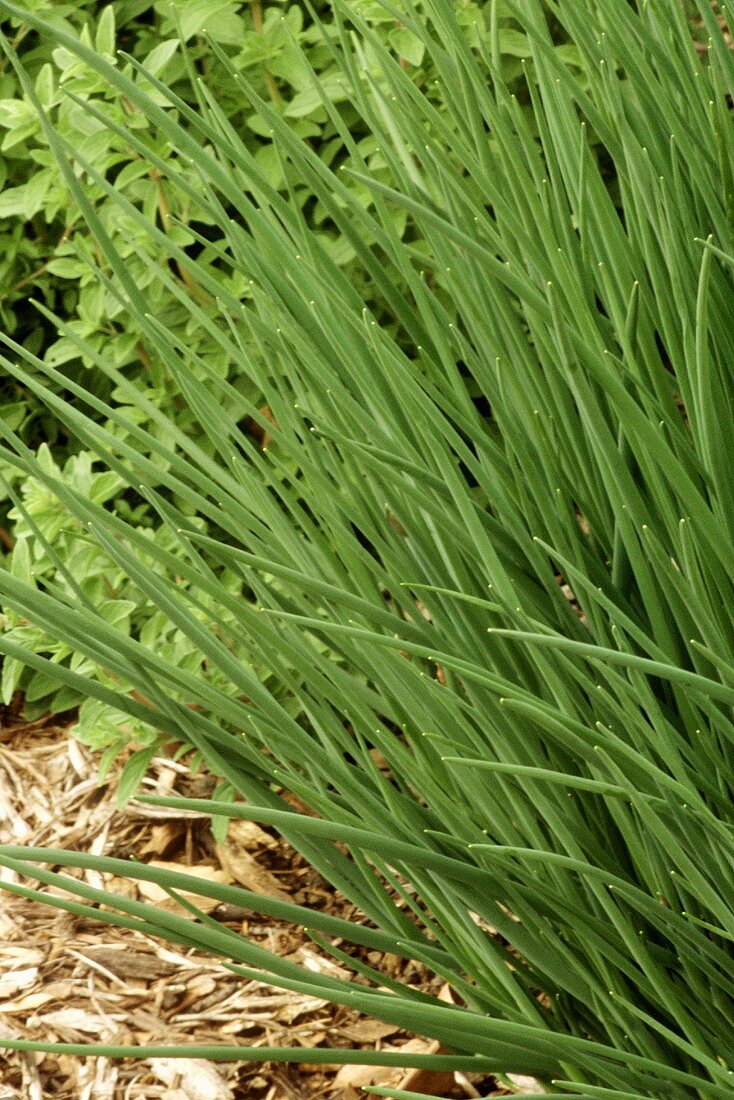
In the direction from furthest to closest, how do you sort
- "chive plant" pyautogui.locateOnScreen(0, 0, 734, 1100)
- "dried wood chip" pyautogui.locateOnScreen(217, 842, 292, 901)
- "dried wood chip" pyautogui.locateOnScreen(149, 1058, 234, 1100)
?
"dried wood chip" pyautogui.locateOnScreen(217, 842, 292, 901)
"dried wood chip" pyautogui.locateOnScreen(149, 1058, 234, 1100)
"chive plant" pyautogui.locateOnScreen(0, 0, 734, 1100)

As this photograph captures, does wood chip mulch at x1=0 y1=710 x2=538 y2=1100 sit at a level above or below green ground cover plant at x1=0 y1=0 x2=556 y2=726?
below

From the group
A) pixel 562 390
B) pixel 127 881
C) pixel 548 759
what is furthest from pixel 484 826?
pixel 127 881

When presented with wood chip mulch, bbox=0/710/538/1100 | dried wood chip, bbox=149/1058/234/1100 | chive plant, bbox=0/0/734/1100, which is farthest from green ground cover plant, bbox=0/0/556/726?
chive plant, bbox=0/0/734/1100

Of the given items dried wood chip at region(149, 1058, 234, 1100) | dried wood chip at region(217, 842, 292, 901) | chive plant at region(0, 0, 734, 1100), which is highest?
chive plant at region(0, 0, 734, 1100)

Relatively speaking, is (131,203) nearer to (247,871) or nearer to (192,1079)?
(247,871)

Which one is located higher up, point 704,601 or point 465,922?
point 704,601

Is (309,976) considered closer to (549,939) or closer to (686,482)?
(549,939)

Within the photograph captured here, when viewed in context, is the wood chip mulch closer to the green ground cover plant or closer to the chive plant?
the green ground cover plant
